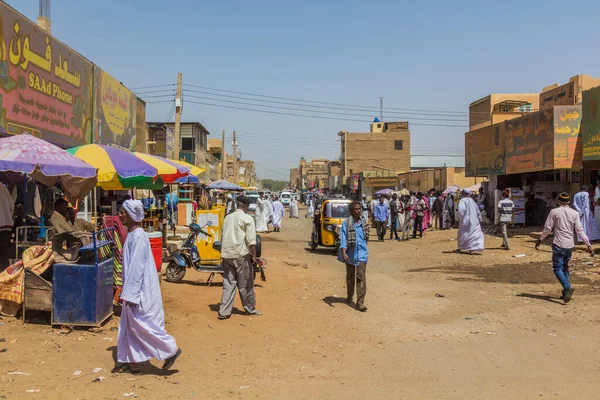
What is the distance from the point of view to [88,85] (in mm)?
16156

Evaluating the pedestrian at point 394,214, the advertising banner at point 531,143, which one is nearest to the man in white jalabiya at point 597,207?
the advertising banner at point 531,143

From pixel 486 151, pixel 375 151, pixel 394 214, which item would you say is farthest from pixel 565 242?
pixel 375 151

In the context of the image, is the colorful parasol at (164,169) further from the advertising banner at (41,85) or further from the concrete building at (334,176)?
the concrete building at (334,176)

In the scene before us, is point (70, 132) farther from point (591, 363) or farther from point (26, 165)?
point (591, 363)

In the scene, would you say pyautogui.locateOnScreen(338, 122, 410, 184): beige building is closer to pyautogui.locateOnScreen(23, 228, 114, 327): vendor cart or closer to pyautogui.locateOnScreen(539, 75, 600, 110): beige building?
pyautogui.locateOnScreen(539, 75, 600, 110): beige building

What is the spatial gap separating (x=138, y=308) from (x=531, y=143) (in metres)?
17.9

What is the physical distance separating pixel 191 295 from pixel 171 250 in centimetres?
233

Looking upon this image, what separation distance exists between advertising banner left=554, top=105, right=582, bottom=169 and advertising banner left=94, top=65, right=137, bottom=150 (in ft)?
48.6

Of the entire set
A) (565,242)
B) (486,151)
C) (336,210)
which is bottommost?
(565,242)

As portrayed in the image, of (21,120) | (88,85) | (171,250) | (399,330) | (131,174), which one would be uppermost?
(88,85)


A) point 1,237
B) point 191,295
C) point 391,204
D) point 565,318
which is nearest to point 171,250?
point 191,295

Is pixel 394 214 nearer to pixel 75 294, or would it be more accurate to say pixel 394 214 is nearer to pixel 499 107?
pixel 75 294

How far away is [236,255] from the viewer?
7.82m

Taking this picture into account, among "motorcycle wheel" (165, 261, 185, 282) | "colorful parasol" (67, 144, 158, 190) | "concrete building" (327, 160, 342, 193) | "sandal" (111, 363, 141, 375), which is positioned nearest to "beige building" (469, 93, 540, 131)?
"motorcycle wheel" (165, 261, 185, 282)
